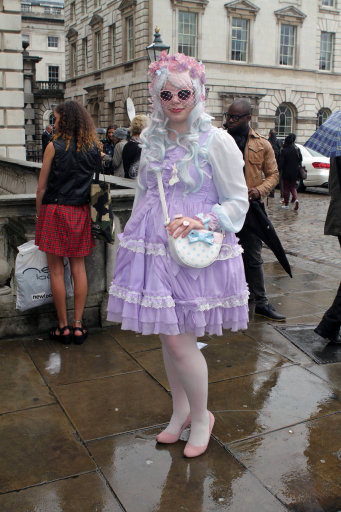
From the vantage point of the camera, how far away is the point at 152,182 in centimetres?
286

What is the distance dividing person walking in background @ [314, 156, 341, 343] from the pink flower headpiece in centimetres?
197

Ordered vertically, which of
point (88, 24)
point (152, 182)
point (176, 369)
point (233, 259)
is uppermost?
point (88, 24)

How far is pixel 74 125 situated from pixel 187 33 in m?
30.2

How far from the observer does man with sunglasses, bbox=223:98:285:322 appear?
5.02m

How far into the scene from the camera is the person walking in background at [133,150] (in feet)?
24.8

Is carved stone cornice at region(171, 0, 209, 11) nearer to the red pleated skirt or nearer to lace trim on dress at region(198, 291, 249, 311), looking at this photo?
the red pleated skirt

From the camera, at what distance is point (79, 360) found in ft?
13.6

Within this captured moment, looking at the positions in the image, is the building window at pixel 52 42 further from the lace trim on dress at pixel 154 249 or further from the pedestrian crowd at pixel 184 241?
the lace trim on dress at pixel 154 249

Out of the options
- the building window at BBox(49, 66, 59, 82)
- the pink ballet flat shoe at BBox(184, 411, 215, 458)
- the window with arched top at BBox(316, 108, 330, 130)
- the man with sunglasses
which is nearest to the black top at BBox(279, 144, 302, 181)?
the man with sunglasses

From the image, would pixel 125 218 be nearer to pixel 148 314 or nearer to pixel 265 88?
pixel 148 314

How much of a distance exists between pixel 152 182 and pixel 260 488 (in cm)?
159

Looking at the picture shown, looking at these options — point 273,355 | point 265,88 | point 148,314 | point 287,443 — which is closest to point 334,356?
point 273,355

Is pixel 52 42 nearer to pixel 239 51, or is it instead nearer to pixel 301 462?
pixel 239 51

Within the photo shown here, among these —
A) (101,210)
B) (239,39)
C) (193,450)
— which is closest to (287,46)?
(239,39)
